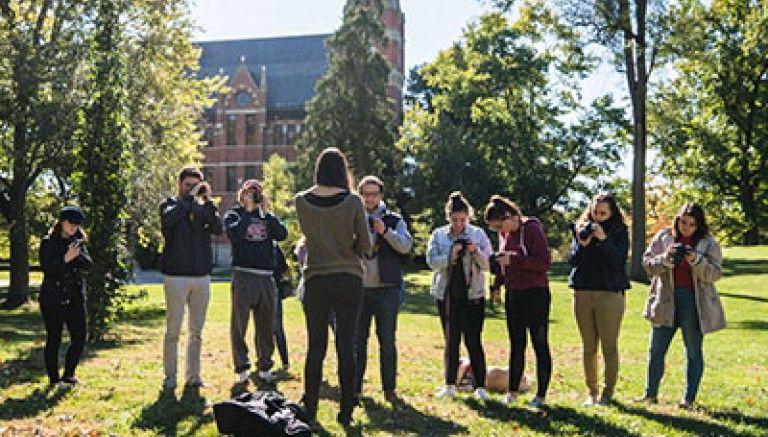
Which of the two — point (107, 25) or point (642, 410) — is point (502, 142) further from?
point (642, 410)

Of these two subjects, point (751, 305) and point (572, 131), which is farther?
point (572, 131)

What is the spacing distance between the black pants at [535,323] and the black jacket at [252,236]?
272 centimetres

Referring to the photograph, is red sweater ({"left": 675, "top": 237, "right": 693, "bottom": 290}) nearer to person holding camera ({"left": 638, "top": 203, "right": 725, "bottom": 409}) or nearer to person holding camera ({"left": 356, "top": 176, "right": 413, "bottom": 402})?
person holding camera ({"left": 638, "top": 203, "right": 725, "bottom": 409})

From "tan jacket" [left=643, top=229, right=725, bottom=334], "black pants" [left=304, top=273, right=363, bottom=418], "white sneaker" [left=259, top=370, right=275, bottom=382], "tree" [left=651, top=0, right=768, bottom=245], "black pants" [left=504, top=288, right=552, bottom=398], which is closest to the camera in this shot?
"black pants" [left=304, top=273, right=363, bottom=418]

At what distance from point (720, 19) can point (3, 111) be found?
1291 inches

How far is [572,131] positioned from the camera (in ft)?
144

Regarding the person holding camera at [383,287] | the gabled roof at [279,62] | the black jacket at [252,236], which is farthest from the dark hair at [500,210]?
the gabled roof at [279,62]

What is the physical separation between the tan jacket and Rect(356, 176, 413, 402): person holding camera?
2463 mm

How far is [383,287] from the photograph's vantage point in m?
8.20

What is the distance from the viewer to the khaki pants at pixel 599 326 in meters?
8.01

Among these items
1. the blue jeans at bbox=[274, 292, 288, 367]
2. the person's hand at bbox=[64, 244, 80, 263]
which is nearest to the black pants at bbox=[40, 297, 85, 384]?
the person's hand at bbox=[64, 244, 80, 263]

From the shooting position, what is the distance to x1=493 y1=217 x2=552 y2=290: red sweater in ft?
25.6

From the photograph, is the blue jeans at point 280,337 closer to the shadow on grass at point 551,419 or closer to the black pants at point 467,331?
the black pants at point 467,331

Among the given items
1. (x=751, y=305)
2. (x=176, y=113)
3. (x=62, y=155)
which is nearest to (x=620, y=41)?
(x=751, y=305)
